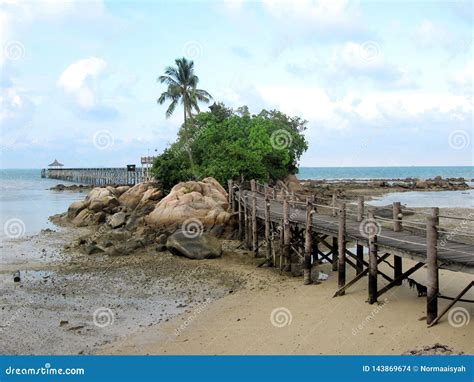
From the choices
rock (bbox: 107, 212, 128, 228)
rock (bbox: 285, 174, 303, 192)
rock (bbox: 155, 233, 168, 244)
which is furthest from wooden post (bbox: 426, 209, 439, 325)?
rock (bbox: 285, 174, 303, 192)

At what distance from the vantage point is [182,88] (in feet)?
151

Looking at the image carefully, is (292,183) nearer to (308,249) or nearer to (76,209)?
(76,209)

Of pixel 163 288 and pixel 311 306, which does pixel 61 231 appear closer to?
pixel 163 288

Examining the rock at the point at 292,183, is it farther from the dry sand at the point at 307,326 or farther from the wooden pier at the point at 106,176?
the dry sand at the point at 307,326

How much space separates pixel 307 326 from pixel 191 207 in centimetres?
1574

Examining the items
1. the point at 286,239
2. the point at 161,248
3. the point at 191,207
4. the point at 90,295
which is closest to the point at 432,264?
the point at 286,239

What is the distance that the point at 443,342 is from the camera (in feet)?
34.6

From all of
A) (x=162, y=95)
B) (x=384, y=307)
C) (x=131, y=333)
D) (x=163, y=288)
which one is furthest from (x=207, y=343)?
(x=162, y=95)

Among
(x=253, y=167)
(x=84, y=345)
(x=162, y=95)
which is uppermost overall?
(x=162, y=95)

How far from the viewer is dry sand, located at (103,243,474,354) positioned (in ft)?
36.4

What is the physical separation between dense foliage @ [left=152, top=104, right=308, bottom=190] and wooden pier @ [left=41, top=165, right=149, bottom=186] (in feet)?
60.3

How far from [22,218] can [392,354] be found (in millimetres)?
35573

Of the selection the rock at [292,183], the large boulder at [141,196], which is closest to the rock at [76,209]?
the large boulder at [141,196]

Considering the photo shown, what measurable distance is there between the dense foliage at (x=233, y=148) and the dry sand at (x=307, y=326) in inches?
767
